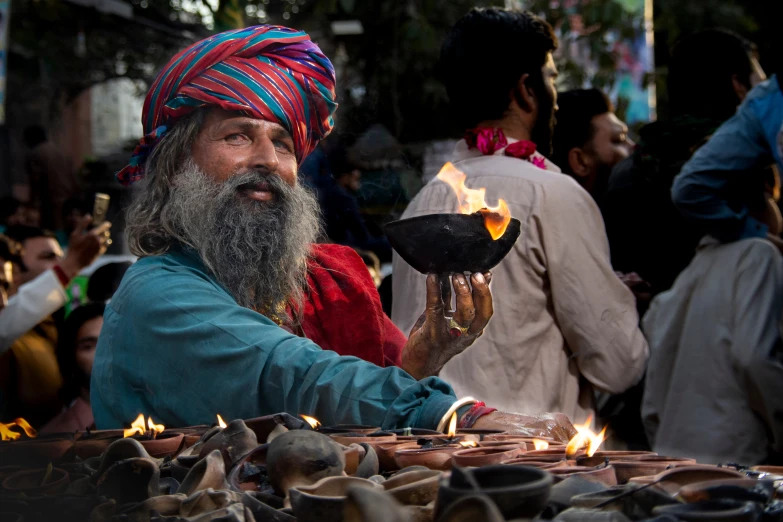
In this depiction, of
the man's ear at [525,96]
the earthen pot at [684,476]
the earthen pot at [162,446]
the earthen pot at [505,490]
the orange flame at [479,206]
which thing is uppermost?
the man's ear at [525,96]

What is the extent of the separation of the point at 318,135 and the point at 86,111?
48.5ft

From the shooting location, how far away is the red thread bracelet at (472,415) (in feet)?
7.57

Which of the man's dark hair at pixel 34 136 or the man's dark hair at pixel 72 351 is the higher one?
the man's dark hair at pixel 34 136

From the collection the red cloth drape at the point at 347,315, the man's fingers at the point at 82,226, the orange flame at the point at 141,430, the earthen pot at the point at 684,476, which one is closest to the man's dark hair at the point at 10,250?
the man's fingers at the point at 82,226

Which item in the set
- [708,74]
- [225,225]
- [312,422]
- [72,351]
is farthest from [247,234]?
[708,74]

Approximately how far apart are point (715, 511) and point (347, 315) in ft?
5.54

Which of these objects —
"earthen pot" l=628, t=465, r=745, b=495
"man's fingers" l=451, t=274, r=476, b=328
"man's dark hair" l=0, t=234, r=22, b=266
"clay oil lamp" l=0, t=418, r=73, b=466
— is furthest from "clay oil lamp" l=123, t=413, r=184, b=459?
"man's dark hair" l=0, t=234, r=22, b=266

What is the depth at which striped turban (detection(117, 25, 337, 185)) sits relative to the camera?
3002mm

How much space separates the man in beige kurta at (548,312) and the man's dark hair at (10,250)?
372 cm

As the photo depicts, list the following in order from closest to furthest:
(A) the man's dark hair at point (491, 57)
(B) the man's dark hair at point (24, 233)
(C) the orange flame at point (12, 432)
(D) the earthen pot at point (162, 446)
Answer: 1. (D) the earthen pot at point (162, 446)
2. (C) the orange flame at point (12, 432)
3. (A) the man's dark hair at point (491, 57)
4. (B) the man's dark hair at point (24, 233)

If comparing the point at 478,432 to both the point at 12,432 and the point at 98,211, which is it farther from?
the point at 98,211

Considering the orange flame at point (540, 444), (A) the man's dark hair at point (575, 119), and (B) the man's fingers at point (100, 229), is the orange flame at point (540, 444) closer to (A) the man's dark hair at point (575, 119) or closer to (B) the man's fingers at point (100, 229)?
(A) the man's dark hair at point (575, 119)

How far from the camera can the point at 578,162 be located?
16.2 feet

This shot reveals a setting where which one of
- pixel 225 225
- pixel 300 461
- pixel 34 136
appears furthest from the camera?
pixel 34 136
